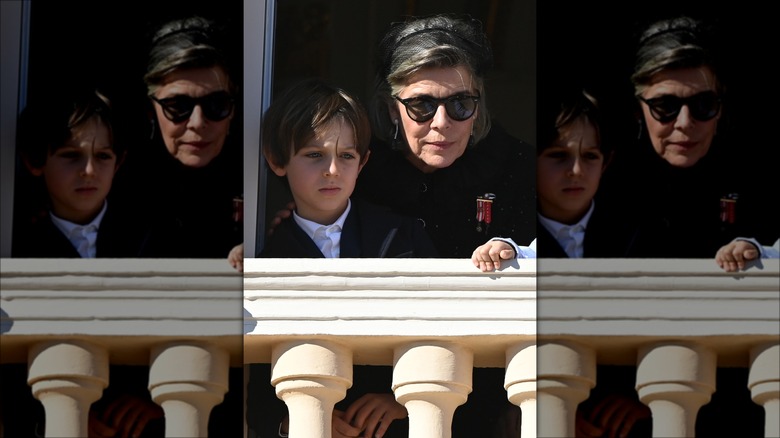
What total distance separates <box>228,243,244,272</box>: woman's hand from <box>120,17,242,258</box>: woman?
0.06 metres

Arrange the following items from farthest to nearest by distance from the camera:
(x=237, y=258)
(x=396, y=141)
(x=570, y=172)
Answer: (x=396, y=141)
(x=570, y=172)
(x=237, y=258)

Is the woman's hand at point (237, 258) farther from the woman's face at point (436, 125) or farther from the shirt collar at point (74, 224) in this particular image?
the woman's face at point (436, 125)

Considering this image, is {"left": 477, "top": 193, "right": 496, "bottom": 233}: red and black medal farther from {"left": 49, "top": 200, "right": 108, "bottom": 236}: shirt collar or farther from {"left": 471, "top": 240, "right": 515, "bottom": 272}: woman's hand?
{"left": 49, "top": 200, "right": 108, "bottom": 236}: shirt collar

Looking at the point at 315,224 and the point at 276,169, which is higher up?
the point at 276,169

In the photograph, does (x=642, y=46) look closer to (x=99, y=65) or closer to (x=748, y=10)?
(x=748, y=10)

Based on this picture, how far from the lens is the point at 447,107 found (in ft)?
19.0

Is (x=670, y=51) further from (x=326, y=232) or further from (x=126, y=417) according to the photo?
(x=126, y=417)

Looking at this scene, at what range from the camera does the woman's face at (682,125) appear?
571 cm

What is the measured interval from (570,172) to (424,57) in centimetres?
64

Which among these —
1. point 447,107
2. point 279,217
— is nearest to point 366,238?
point 279,217

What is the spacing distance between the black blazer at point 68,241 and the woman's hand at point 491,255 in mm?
1146

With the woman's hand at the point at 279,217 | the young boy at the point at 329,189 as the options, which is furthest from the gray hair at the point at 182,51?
the woman's hand at the point at 279,217

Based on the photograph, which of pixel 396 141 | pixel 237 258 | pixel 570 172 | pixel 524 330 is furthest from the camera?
pixel 396 141

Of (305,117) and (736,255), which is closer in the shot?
(736,255)
